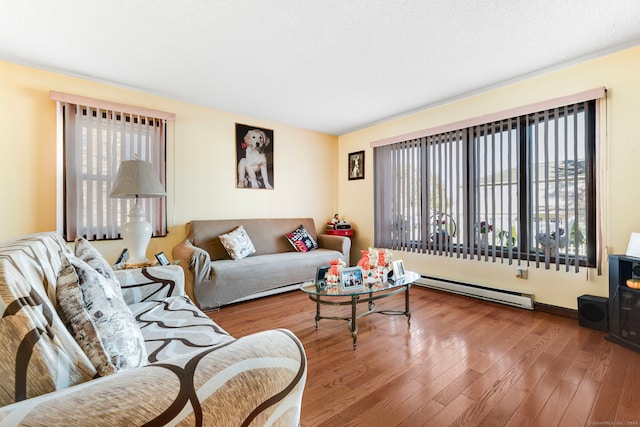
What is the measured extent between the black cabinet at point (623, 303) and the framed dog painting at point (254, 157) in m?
3.73

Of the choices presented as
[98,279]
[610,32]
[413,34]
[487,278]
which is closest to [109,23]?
[98,279]

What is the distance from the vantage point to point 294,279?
351cm

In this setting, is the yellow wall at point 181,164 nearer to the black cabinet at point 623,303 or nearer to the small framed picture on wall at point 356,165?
the small framed picture on wall at point 356,165

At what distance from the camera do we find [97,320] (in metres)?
0.89

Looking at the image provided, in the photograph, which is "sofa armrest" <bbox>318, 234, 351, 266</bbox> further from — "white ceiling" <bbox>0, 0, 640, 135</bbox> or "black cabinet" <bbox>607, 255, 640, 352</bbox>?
"black cabinet" <bbox>607, 255, 640, 352</bbox>

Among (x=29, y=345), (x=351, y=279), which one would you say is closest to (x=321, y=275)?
(x=351, y=279)

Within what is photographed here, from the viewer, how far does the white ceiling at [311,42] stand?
1907 mm

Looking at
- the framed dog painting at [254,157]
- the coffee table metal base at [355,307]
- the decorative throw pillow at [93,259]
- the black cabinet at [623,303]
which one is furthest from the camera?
the framed dog painting at [254,157]

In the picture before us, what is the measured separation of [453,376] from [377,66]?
2.54m

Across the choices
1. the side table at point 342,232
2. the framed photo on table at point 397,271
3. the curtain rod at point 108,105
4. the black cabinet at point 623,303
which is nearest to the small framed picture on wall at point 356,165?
the side table at point 342,232

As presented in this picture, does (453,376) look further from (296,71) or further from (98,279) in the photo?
(296,71)

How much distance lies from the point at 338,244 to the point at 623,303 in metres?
2.83

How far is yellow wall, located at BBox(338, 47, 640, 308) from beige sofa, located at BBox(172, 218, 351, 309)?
148cm

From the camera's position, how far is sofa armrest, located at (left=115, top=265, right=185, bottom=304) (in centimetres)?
185
